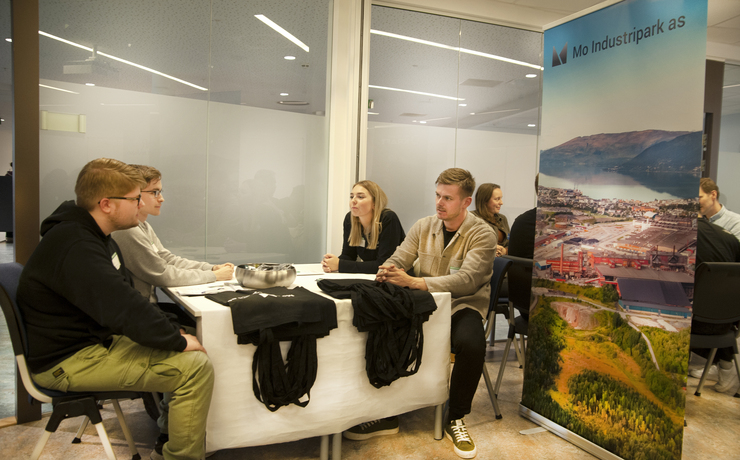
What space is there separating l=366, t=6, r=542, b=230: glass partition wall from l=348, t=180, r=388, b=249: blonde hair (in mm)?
805

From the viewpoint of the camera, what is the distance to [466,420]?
2.66 meters

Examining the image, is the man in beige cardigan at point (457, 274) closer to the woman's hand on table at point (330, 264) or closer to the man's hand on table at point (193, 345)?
the woman's hand on table at point (330, 264)

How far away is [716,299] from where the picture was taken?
2760mm

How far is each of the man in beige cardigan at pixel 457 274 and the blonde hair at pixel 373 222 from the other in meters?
0.36

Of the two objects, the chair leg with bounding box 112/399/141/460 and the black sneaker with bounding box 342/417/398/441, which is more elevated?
the chair leg with bounding box 112/399/141/460

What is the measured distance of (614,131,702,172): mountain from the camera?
1965 mm

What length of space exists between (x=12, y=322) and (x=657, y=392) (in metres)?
2.50

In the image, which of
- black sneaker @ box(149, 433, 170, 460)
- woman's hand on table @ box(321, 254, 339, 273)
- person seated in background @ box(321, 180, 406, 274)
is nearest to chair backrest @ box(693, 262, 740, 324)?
person seated in background @ box(321, 180, 406, 274)

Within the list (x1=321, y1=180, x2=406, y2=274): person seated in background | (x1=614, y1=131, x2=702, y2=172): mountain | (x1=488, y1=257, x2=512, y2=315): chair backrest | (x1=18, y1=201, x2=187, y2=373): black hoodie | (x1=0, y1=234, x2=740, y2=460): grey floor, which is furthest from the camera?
(x1=321, y1=180, x2=406, y2=274): person seated in background

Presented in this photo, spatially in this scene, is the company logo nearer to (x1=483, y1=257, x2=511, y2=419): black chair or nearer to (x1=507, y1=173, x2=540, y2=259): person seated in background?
(x1=507, y1=173, x2=540, y2=259): person seated in background

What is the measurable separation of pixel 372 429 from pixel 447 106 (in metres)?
2.81

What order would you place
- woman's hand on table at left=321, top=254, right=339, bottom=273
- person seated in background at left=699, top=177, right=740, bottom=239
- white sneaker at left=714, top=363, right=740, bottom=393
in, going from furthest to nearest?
person seated in background at left=699, top=177, right=740, bottom=239
white sneaker at left=714, top=363, right=740, bottom=393
woman's hand on table at left=321, top=254, right=339, bottom=273

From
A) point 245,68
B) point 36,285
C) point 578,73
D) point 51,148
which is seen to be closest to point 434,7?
point 245,68

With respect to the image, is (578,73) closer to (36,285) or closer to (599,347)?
(599,347)
